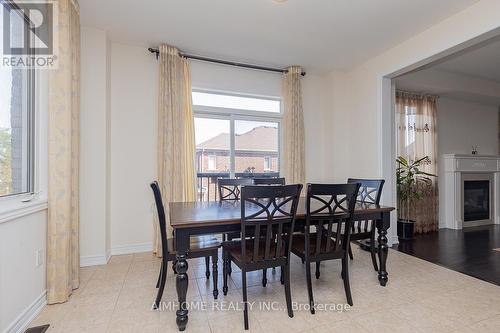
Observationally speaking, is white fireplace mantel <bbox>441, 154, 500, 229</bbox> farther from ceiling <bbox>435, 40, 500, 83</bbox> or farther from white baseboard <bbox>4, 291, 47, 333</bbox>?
white baseboard <bbox>4, 291, 47, 333</bbox>

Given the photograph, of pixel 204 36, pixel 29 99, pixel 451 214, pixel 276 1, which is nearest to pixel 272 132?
pixel 204 36

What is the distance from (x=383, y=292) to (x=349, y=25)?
2.82 metres

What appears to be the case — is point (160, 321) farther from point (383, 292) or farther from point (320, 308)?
point (383, 292)

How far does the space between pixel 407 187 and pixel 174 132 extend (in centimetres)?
382

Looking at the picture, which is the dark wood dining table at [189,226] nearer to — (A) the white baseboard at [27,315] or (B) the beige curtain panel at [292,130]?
(A) the white baseboard at [27,315]

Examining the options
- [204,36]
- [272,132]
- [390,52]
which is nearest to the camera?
[204,36]

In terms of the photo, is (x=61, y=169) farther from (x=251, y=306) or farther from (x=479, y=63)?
(x=479, y=63)

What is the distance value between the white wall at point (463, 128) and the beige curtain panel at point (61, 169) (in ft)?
19.2

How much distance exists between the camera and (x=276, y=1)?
2369 mm

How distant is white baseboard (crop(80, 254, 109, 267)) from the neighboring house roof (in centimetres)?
183

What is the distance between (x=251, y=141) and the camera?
158 inches

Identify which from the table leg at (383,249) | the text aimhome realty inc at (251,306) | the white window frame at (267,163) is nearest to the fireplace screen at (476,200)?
the table leg at (383,249)

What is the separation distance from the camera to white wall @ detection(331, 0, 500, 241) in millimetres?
2489

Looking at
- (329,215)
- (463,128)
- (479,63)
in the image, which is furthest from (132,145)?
(463,128)
